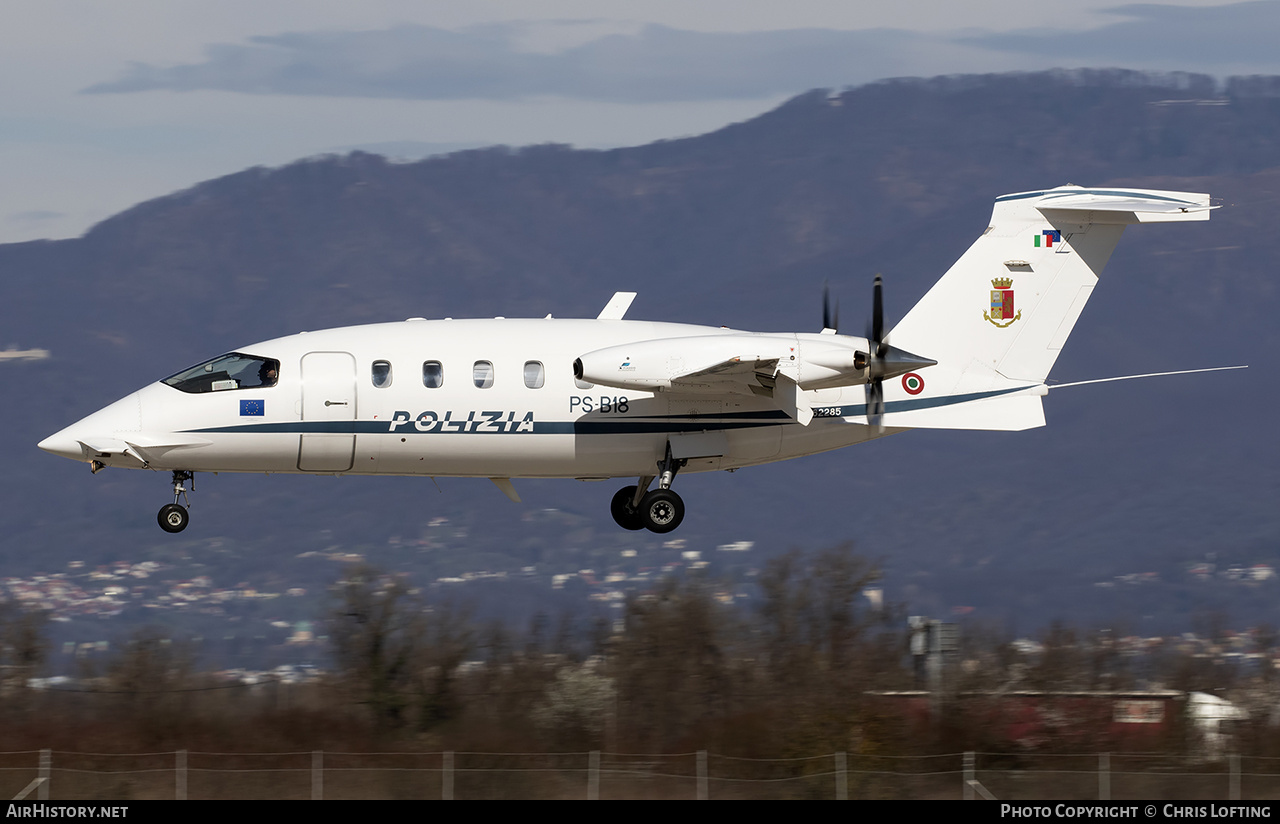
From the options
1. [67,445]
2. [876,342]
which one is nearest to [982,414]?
[876,342]

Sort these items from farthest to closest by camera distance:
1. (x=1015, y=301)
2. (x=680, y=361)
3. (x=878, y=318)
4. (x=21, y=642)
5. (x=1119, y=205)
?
1. (x=21, y=642)
2. (x=1015, y=301)
3. (x=1119, y=205)
4. (x=680, y=361)
5. (x=878, y=318)

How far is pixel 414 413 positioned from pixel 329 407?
67.6 inches

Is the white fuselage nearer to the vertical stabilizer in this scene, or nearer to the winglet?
the winglet

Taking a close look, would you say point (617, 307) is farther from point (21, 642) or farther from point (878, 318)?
point (21, 642)

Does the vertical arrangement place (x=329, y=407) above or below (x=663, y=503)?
above

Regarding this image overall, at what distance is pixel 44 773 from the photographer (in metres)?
37.0

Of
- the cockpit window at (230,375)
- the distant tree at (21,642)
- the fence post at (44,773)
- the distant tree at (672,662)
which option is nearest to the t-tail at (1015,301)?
the cockpit window at (230,375)

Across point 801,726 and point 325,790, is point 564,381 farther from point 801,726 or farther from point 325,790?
point 801,726

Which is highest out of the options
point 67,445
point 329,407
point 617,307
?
point 617,307

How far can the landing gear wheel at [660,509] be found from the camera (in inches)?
1316

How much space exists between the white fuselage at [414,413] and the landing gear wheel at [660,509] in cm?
105

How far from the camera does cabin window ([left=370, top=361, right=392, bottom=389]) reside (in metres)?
32.2

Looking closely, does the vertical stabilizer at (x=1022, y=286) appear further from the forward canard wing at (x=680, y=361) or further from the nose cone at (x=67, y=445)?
the nose cone at (x=67, y=445)

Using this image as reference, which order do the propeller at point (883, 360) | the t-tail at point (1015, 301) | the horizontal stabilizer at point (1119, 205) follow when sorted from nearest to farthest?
the propeller at point (883, 360)
the horizontal stabilizer at point (1119, 205)
the t-tail at point (1015, 301)
